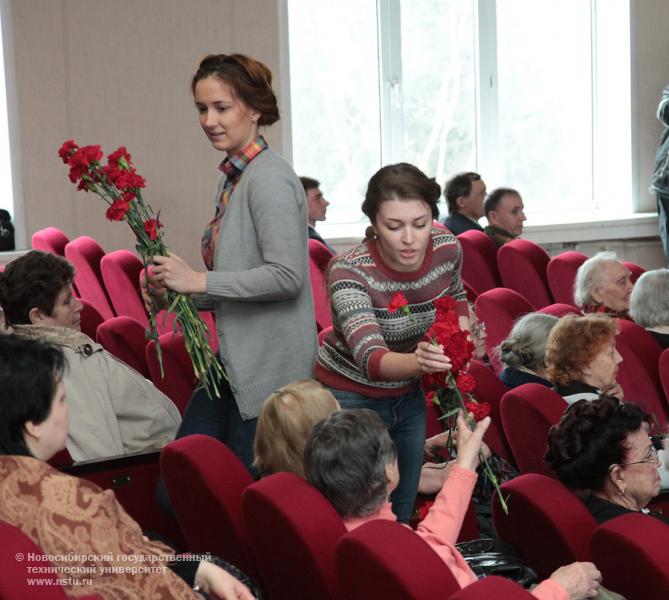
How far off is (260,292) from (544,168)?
21.1 feet

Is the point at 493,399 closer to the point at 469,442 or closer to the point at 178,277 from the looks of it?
the point at 469,442

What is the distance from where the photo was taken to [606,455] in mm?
2330

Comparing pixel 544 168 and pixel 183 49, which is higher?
pixel 183 49

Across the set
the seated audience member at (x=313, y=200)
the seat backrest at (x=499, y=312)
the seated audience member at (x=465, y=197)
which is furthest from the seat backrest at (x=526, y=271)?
the seated audience member at (x=313, y=200)

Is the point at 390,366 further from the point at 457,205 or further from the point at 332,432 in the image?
the point at 457,205

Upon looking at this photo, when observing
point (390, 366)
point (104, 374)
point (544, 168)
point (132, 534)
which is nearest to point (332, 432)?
point (390, 366)

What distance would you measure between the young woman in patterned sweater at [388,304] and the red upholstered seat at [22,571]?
2.88 ft

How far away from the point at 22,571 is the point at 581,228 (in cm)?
681

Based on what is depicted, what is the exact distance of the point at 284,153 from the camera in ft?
23.2

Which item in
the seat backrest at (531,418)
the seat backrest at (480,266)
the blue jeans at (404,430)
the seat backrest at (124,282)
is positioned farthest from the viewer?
the seat backrest at (480,266)

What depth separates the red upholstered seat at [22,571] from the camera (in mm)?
1452

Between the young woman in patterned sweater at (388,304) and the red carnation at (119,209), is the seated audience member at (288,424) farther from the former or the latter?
the red carnation at (119,209)

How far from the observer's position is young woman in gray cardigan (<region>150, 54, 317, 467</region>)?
7.74 ft

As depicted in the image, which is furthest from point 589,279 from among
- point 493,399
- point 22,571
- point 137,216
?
point 22,571
